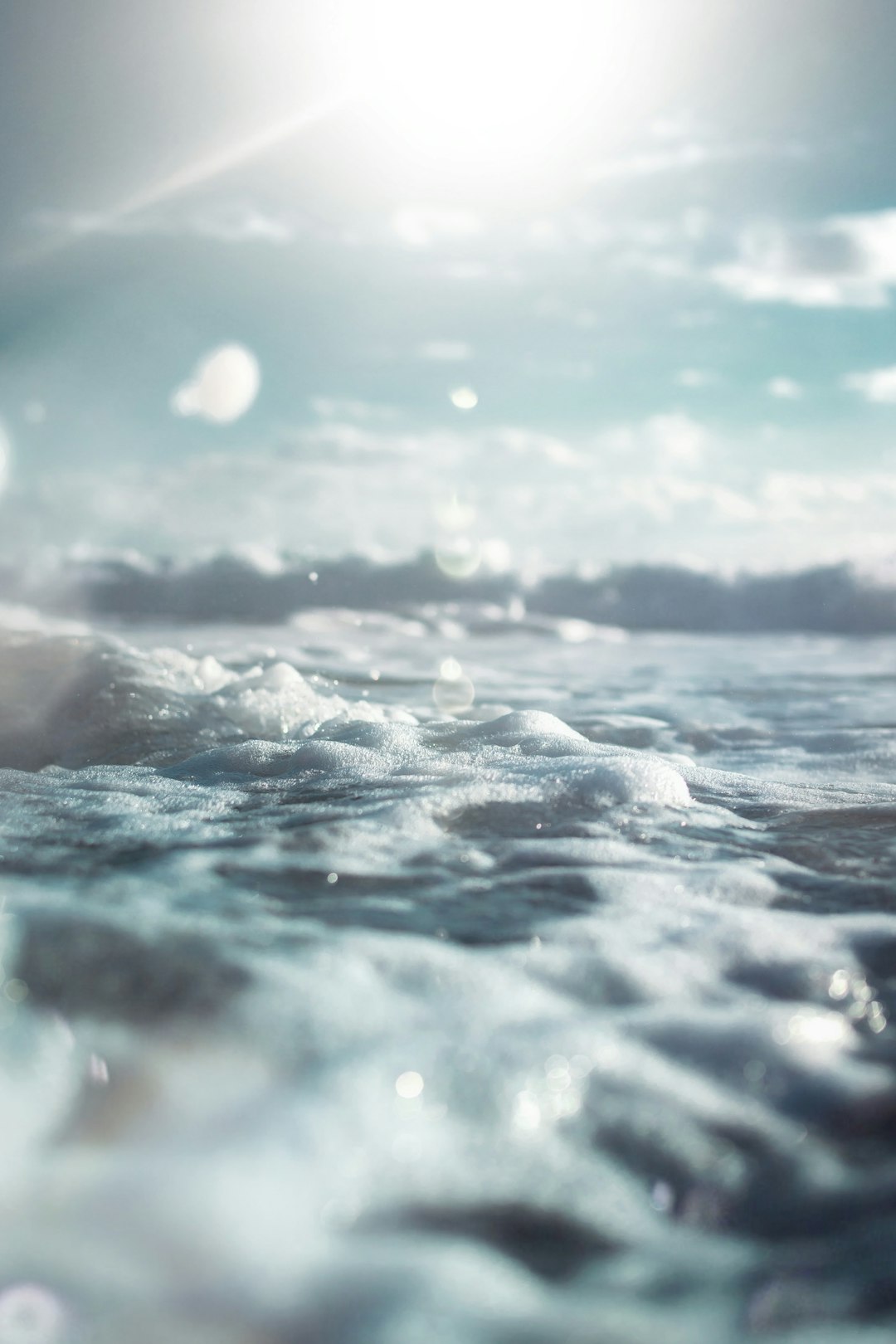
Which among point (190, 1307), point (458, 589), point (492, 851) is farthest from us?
point (458, 589)

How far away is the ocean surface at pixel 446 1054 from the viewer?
49.8 inches

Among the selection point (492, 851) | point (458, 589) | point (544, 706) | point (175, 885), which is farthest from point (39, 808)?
point (458, 589)

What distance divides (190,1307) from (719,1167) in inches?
30.8

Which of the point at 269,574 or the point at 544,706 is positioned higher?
the point at 269,574

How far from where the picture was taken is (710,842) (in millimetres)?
2953

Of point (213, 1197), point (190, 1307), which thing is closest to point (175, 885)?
point (213, 1197)

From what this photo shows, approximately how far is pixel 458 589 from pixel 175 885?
83.4ft

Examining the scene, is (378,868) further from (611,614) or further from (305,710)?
(611,614)

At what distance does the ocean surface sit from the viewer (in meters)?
1.26

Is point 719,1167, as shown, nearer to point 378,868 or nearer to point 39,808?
point 378,868

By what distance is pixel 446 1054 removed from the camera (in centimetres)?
169

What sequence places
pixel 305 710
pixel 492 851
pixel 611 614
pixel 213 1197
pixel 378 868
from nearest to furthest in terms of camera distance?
pixel 213 1197, pixel 378 868, pixel 492 851, pixel 305 710, pixel 611 614

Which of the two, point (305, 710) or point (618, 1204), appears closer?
point (618, 1204)

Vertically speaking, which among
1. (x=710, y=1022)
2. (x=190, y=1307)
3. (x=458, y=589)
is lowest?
(x=190, y=1307)
